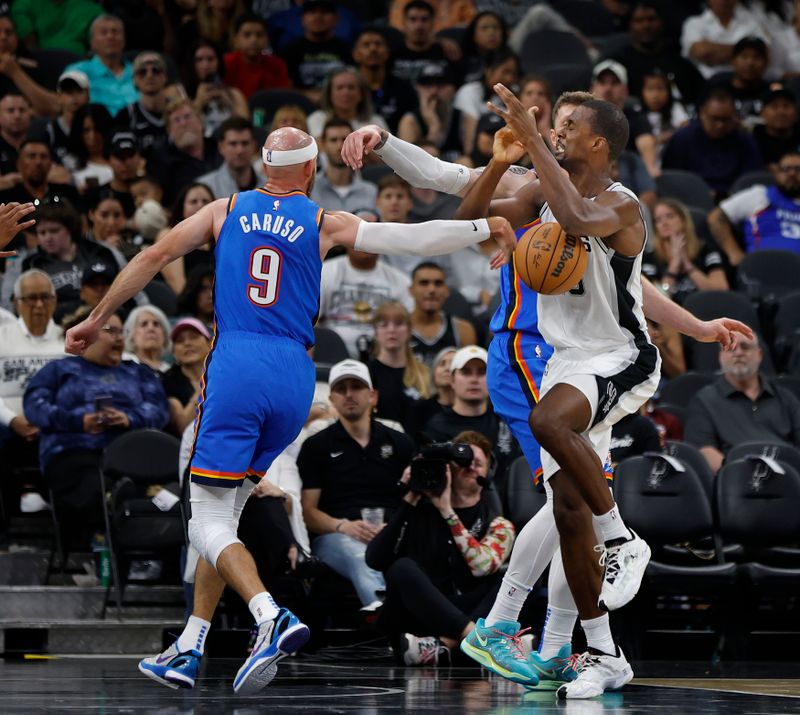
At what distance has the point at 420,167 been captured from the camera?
7.04m

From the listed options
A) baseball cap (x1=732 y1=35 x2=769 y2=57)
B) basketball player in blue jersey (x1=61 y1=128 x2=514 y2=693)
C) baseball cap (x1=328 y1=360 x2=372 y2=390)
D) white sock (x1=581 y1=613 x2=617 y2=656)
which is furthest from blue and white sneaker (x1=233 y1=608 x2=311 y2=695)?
baseball cap (x1=732 y1=35 x2=769 y2=57)

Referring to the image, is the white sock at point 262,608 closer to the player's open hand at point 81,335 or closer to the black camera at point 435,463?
the player's open hand at point 81,335

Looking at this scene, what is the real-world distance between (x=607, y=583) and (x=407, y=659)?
252cm

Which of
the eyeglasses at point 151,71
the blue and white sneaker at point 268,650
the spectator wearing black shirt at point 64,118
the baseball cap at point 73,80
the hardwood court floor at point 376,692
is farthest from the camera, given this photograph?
the eyeglasses at point 151,71

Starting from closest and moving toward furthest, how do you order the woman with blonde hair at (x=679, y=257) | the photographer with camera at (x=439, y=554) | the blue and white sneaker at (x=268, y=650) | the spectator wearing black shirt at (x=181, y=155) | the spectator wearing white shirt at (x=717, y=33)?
the blue and white sneaker at (x=268, y=650), the photographer with camera at (x=439, y=554), the woman with blonde hair at (x=679, y=257), the spectator wearing black shirt at (x=181, y=155), the spectator wearing white shirt at (x=717, y=33)

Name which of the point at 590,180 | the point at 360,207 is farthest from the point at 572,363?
the point at 360,207

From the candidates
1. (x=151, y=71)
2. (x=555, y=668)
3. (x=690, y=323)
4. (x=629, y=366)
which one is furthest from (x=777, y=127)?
(x=555, y=668)

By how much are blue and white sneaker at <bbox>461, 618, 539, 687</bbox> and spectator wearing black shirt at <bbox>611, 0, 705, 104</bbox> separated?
32.8 feet

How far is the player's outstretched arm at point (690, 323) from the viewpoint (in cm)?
704

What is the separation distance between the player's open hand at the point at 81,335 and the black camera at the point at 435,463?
2.31 metres

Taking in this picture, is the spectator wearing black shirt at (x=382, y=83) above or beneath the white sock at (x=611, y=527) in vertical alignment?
above

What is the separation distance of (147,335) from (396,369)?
6.06 ft

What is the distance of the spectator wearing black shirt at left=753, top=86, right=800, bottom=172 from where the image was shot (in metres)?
14.9

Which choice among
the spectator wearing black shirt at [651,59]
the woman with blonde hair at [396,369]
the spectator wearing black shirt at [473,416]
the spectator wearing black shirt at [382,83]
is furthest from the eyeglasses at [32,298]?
the spectator wearing black shirt at [651,59]
